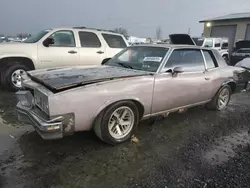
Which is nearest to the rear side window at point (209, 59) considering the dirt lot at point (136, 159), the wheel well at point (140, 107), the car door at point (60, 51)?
the dirt lot at point (136, 159)

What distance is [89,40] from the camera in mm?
6969

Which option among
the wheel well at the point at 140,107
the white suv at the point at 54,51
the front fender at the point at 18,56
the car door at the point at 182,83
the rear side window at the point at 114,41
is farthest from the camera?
the rear side window at the point at 114,41

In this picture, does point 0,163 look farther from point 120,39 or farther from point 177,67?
point 120,39

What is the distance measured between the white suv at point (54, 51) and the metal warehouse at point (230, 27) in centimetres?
1809

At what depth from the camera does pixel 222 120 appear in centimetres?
453

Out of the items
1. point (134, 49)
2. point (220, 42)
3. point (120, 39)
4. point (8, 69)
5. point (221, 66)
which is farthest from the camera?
point (220, 42)

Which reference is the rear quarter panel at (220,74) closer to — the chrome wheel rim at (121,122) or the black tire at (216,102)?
the black tire at (216,102)

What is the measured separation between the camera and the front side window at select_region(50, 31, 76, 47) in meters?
6.48

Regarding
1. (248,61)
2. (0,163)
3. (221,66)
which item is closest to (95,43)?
(221,66)

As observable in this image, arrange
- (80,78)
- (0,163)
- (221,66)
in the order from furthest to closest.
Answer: (221,66)
(80,78)
(0,163)

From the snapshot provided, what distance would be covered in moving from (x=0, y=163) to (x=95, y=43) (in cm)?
509

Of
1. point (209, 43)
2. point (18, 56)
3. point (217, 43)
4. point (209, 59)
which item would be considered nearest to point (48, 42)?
point (18, 56)

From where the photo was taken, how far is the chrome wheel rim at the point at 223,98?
5049mm

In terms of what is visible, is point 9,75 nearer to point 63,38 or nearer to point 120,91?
point 63,38
